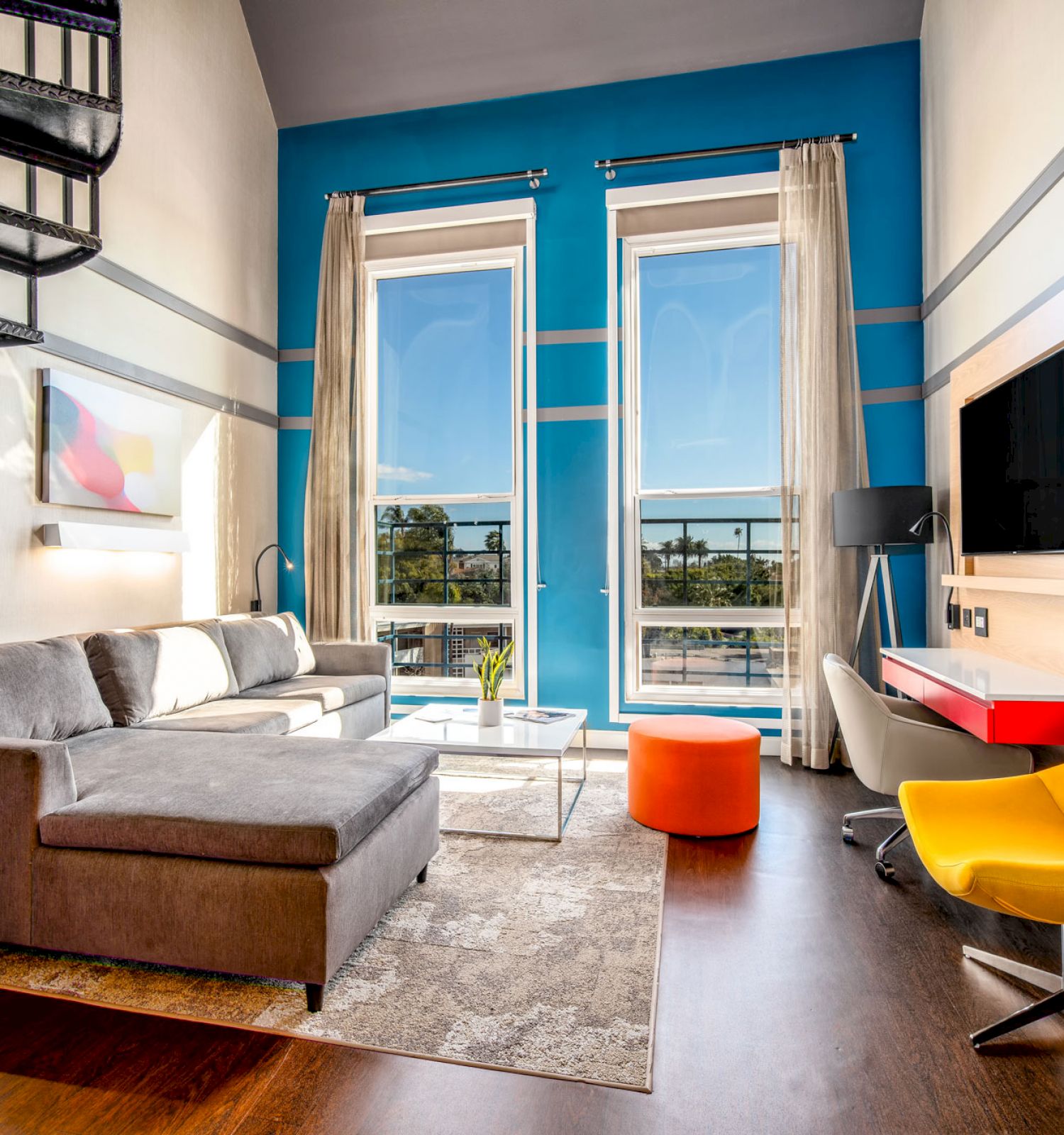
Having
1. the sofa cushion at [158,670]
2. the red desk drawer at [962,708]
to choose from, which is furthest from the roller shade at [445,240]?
the red desk drawer at [962,708]

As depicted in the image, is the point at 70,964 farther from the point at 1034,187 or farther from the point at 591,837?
the point at 1034,187

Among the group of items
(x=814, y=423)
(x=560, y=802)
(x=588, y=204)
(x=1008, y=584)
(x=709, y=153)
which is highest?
(x=709, y=153)

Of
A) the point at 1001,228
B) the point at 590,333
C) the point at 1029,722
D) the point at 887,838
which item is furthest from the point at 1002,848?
the point at 590,333

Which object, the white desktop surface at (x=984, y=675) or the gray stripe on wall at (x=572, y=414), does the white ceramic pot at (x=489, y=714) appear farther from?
the gray stripe on wall at (x=572, y=414)

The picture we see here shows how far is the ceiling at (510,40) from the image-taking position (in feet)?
14.6

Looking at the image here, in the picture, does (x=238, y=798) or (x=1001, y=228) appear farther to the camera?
(x=1001, y=228)

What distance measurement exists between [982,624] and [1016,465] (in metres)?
0.81

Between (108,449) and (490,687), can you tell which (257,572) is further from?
(490,687)

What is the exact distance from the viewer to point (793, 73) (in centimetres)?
455

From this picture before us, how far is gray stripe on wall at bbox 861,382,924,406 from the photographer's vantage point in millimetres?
4434

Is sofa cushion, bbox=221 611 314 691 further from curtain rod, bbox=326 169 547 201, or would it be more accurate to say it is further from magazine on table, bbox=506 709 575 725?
curtain rod, bbox=326 169 547 201

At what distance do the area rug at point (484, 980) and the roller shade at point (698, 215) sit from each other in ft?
12.3

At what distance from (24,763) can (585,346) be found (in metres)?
3.81

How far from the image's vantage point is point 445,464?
16.8 feet
